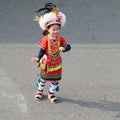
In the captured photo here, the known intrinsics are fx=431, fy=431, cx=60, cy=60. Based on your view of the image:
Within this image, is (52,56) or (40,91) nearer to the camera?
(52,56)

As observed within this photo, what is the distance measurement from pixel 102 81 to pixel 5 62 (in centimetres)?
152

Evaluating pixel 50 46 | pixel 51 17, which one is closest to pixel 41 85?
pixel 50 46

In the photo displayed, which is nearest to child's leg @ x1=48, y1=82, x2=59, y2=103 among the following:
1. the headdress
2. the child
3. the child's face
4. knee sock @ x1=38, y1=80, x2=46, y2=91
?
the child

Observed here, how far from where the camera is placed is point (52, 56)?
5.18 metres

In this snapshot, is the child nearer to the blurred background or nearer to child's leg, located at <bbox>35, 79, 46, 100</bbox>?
child's leg, located at <bbox>35, 79, 46, 100</bbox>

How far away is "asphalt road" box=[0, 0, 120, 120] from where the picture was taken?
209 inches

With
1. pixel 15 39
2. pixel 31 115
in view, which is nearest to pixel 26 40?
pixel 15 39

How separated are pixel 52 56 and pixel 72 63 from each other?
143cm

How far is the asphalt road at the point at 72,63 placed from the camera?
17.4ft

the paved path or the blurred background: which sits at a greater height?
the blurred background

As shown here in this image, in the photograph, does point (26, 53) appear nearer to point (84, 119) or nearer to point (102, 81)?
point (102, 81)

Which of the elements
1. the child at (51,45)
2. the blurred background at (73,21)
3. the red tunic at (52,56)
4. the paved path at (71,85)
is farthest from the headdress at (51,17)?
the blurred background at (73,21)

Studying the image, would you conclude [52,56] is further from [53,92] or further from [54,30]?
[53,92]

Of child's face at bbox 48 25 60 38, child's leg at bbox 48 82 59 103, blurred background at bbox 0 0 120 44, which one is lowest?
child's leg at bbox 48 82 59 103
